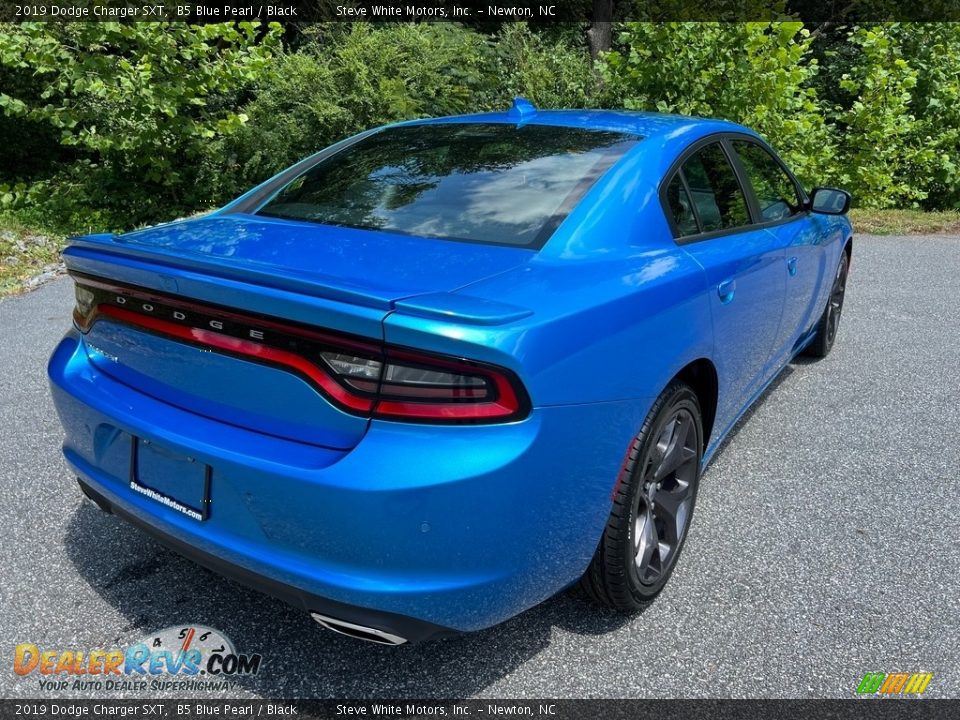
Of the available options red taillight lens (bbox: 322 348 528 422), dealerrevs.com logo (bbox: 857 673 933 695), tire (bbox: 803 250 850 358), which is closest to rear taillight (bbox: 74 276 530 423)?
red taillight lens (bbox: 322 348 528 422)

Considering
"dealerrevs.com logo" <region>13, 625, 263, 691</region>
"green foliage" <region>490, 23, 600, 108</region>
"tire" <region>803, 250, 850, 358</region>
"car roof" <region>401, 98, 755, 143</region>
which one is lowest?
"dealerrevs.com logo" <region>13, 625, 263, 691</region>

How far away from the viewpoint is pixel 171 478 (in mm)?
1934

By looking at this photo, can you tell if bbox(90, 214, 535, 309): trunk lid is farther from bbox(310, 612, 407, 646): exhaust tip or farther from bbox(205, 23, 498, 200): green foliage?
bbox(205, 23, 498, 200): green foliage

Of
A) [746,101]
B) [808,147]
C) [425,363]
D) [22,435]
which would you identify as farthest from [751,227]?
[808,147]

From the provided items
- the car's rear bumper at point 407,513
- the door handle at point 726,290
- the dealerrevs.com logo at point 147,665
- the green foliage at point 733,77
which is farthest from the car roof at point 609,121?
the green foliage at point 733,77

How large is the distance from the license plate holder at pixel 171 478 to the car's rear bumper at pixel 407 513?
3 centimetres

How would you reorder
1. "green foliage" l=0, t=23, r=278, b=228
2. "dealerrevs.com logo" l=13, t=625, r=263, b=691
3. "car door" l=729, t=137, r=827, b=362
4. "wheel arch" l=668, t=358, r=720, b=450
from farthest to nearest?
"green foliage" l=0, t=23, r=278, b=228 → "car door" l=729, t=137, r=827, b=362 → "wheel arch" l=668, t=358, r=720, b=450 → "dealerrevs.com logo" l=13, t=625, r=263, b=691

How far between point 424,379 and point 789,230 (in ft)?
7.93

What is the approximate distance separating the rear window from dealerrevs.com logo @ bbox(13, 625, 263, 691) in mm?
1331

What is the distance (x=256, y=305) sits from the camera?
1.75 m

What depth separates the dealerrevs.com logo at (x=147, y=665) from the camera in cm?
208

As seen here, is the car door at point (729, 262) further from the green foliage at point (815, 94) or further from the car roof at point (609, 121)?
the green foliage at point (815, 94)

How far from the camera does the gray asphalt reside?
6.91ft

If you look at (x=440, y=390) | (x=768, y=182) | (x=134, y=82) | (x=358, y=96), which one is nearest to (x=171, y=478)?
(x=440, y=390)
